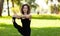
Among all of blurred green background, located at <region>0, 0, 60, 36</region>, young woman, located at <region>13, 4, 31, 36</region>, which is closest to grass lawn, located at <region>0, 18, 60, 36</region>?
blurred green background, located at <region>0, 0, 60, 36</region>

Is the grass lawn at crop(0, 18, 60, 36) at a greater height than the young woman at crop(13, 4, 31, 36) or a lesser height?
lesser

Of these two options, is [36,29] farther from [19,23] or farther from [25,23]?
[25,23]

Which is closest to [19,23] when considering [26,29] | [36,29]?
[36,29]

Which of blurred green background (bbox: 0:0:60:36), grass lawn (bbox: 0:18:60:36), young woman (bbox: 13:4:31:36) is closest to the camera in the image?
young woman (bbox: 13:4:31:36)

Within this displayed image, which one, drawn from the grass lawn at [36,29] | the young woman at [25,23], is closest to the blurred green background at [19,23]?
the grass lawn at [36,29]

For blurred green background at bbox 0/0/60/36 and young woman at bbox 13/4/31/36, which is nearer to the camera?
young woman at bbox 13/4/31/36

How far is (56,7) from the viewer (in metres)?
7.30

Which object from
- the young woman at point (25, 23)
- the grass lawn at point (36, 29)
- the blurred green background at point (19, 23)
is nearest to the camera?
the young woman at point (25, 23)

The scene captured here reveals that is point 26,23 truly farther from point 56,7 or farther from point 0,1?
point 56,7

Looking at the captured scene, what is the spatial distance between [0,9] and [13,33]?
4.34 ft

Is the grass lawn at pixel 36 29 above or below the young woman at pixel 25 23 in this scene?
below

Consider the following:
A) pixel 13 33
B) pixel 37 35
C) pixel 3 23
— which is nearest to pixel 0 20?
pixel 3 23

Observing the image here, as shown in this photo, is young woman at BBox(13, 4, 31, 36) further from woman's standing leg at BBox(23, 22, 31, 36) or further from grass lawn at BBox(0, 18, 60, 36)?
grass lawn at BBox(0, 18, 60, 36)

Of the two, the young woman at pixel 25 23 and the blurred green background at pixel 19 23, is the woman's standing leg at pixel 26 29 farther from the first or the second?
the blurred green background at pixel 19 23
